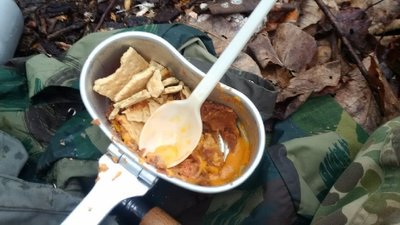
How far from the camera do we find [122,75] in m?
1.00

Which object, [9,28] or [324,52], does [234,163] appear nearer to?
[324,52]

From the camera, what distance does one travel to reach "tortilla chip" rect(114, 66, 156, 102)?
99cm

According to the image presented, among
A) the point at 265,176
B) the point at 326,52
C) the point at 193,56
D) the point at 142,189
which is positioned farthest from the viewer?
the point at 326,52

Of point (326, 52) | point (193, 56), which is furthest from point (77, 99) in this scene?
point (326, 52)

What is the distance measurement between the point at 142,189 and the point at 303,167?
33 centimetres

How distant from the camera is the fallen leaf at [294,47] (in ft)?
4.09

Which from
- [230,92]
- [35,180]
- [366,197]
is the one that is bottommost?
[35,180]

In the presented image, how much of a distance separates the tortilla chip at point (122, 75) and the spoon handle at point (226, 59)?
12 centimetres

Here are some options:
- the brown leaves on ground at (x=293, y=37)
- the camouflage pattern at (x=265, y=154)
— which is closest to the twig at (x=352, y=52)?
the brown leaves on ground at (x=293, y=37)

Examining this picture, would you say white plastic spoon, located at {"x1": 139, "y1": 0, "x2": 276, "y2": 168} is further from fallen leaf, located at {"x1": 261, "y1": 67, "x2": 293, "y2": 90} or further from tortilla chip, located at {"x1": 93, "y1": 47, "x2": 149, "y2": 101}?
fallen leaf, located at {"x1": 261, "y1": 67, "x2": 293, "y2": 90}

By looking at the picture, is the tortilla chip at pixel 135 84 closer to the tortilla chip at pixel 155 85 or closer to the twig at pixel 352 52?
the tortilla chip at pixel 155 85

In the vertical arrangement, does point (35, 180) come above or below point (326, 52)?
below

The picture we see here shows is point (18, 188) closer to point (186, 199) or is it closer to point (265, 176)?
point (186, 199)

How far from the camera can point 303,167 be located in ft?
3.48
